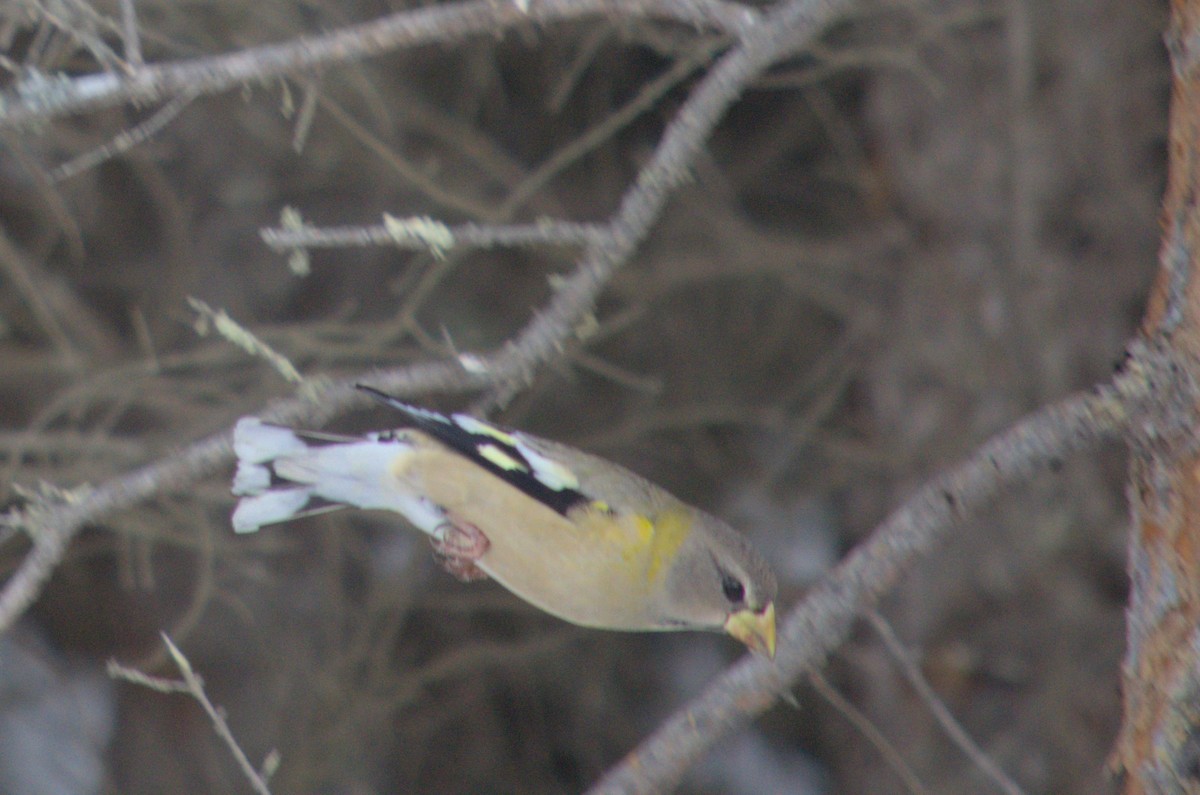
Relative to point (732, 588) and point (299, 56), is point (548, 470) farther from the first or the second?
point (299, 56)

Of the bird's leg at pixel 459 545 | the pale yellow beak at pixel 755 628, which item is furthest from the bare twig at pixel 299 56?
the pale yellow beak at pixel 755 628

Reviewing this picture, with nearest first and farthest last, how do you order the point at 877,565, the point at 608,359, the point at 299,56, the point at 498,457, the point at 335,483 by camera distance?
the point at 877,565
the point at 299,56
the point at 498,457
the point at 335,483
the point at 608,359

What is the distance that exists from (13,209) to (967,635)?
4265 mm

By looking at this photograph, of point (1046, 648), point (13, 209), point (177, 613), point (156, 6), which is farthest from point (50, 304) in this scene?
point (1046, 648)

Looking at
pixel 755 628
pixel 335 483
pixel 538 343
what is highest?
pixel 538 343

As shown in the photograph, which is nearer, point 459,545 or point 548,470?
point 459,545

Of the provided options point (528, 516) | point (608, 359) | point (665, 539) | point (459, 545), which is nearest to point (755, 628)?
point (665, 539)

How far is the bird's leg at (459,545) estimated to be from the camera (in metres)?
2.79

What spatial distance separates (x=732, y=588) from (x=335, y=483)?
857 millimetres

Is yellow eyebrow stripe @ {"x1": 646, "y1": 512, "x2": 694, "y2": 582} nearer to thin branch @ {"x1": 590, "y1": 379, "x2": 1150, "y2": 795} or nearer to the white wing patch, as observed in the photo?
the white wing patch

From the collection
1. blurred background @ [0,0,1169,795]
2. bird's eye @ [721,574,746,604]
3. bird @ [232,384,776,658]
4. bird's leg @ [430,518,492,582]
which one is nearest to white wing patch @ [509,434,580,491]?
bird @ [232,384,776,658]

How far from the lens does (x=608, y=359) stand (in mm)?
6211

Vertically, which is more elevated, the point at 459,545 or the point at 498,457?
the point at 498,457

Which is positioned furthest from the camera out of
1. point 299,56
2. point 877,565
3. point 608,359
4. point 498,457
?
point 608,359
